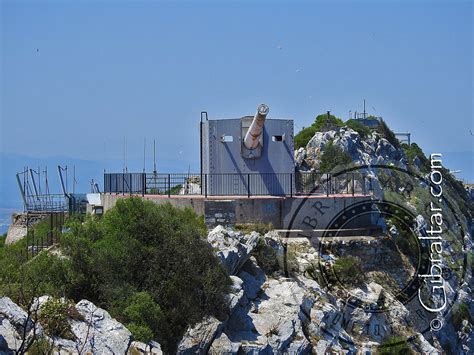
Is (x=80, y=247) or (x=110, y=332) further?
(x=80, y=247)

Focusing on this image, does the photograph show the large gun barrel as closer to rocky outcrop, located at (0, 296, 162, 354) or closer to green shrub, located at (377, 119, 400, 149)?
rocky outcrop, located at (0, 296, 162, 354)

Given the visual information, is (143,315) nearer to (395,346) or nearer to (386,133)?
(395,346)

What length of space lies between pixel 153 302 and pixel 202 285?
1649mm

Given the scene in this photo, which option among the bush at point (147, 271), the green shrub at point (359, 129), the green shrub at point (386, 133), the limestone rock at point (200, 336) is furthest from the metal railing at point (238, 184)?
the green shrub at point (386, 133)

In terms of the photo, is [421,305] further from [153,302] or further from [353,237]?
[153,302]

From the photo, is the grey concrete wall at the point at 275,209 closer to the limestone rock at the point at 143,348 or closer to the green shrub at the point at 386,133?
the limestone rock at the point at 143,348

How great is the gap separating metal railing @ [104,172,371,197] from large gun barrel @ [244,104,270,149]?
1017 millimetres

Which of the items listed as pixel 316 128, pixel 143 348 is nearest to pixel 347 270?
pixel 143 348

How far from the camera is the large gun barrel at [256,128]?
76.3 feet

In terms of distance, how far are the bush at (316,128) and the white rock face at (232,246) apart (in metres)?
22.1

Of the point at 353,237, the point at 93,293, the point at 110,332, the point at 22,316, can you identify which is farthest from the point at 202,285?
the point at 353,237

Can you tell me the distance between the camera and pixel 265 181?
82.3 ft

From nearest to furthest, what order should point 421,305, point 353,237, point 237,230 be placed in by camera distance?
point 237,230
point 353,237
point 421,305

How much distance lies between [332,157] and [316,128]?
636cm
